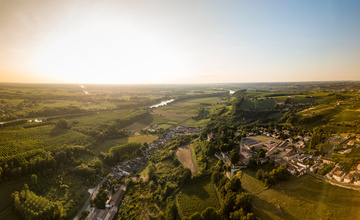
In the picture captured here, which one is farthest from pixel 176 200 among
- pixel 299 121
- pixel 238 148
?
pixel 299 121

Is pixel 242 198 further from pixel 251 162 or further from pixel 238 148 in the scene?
pixel 238 148

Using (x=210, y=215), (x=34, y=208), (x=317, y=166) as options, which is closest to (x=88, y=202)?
(x=34, y=208)

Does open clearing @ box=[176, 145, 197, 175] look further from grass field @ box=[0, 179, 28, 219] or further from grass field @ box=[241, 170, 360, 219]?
grass field @ box=[0, 179, 28, 219]

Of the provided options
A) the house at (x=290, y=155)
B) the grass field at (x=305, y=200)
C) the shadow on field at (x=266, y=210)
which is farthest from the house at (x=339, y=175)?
the shadow on field at (x=266, y=210)

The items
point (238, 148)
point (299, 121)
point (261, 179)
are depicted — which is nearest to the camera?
point (261, 179)

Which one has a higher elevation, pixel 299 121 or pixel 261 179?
pixel 299 121

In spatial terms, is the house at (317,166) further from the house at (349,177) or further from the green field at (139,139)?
the green field at (139,139)

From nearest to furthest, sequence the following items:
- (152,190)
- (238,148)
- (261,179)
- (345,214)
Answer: (345,214) < (261,179) < (152,190) < (238,148)
